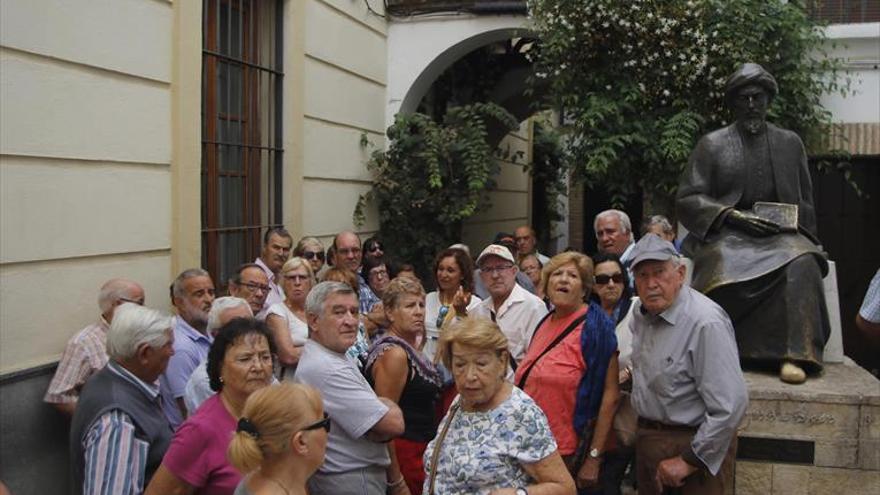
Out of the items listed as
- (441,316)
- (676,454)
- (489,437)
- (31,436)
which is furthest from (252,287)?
(489,437)

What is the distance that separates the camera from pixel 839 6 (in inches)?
379

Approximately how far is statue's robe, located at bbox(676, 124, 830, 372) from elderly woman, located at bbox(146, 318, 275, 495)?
2.78m

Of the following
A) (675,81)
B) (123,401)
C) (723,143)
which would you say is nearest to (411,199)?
(675,81)

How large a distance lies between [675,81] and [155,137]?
5.14 m

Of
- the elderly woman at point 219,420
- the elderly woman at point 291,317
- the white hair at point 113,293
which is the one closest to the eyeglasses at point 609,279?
the elderly woman at point 291,317

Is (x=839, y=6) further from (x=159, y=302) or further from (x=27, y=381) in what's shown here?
(x=27, y=381)

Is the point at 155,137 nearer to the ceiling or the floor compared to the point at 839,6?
nearer to the floor

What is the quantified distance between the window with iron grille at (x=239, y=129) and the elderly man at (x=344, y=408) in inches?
141

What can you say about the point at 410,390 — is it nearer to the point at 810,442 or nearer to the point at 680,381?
the point at 680,381

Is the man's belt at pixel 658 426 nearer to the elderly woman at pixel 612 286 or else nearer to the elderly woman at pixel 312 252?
the elderly woman at pixel 612 286

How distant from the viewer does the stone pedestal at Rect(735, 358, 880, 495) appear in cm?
466

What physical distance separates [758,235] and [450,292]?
5.89ft

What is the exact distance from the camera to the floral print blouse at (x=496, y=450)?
308 cm

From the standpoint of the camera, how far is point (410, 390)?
4.09m
